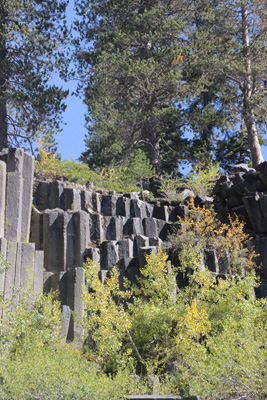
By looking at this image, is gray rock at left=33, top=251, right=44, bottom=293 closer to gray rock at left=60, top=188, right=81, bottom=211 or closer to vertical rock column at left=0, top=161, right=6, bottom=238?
vertical rock column at left=0, top=161, right=6, bottom=238

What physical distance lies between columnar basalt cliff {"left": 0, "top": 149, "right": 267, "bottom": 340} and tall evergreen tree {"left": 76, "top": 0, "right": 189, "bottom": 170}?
260 inches

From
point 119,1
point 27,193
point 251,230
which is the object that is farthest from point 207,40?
point 27,193

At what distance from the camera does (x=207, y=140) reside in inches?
1102

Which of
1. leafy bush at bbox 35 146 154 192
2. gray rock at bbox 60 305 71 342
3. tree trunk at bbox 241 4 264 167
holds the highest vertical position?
tree trunk at bbox 241 4 264 167

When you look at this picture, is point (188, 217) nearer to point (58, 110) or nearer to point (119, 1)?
point (58, 110)

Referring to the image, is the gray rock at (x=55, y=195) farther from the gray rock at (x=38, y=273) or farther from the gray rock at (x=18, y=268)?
the gray rock at (x=18, y=268)

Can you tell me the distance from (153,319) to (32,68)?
41.9ft

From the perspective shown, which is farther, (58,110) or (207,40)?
(207,40)

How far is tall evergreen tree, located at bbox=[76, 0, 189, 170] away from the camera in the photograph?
24219 millimetres

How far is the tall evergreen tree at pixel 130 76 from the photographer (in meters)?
24.2

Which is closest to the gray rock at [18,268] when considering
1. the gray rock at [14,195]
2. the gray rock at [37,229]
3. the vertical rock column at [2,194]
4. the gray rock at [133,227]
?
the vertical rock column at [2,194]

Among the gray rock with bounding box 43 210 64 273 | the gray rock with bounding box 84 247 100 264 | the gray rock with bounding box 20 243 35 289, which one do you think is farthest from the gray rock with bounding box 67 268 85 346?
the gray rock with bounding box 43 210 64 273

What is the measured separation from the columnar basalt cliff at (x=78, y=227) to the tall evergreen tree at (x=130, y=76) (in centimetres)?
660

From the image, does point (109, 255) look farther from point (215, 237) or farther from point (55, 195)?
point (215, 237)
